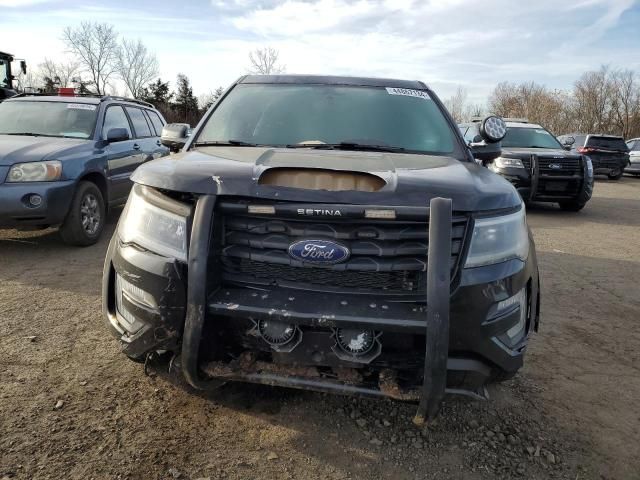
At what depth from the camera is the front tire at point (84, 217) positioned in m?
5.39

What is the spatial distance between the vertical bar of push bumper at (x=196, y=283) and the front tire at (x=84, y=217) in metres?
3.97

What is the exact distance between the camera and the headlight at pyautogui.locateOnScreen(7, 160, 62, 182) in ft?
16.2

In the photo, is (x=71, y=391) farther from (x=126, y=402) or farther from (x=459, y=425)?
(x=459, y=425)

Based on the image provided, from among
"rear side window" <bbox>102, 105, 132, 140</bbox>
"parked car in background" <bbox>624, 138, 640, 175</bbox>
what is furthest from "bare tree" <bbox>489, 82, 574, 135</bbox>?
"rear side window" <bbox>102, 105, 132, 140</bbox>

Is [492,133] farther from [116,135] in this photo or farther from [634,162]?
[634,162]

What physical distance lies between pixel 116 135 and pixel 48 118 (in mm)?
996

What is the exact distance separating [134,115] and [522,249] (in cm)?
668

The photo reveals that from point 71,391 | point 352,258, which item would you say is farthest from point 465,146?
point 71,391

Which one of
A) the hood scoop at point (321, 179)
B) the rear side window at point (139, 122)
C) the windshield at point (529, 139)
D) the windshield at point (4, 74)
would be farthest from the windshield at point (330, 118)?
the windshield at point (4, 74)

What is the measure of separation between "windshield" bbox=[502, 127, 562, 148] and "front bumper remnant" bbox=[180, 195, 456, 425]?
984cm

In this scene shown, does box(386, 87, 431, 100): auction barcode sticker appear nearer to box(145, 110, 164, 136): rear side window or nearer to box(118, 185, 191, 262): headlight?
box(118, 185, 191, 262): headlight

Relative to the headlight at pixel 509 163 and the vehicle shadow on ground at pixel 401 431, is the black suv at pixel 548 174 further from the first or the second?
the vehicle shadow on ground at pixel 401 431

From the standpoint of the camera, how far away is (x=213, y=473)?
2.12 m

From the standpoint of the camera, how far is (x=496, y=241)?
2.14m
